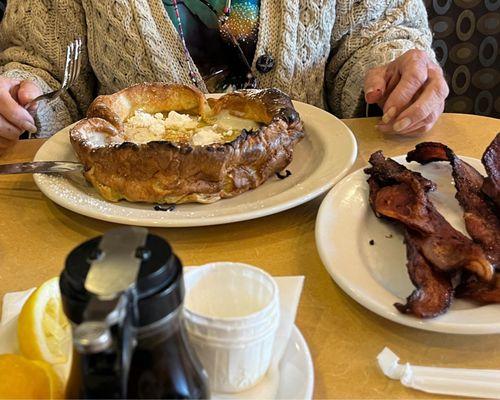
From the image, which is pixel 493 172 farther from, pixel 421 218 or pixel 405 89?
pixel 405 89

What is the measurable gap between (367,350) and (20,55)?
1370 mm

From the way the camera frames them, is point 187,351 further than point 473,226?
No

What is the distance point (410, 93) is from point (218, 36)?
64cm

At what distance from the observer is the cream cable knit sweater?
162 centimetres

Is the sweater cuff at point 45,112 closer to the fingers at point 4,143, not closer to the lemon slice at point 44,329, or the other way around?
the fingers at point 4,143

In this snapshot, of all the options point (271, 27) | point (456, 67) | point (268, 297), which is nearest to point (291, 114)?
point (271, 27)

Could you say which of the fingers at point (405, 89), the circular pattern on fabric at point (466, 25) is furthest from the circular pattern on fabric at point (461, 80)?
the fingers at point (405, 89)

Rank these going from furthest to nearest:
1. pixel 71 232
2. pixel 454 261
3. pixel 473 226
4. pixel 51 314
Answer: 1. pixel 71 232
2. pixel 473 226
3. pixel 454 261
4. pixel 51 314

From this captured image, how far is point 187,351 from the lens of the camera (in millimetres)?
545

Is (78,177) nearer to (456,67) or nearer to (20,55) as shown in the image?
(20,55)

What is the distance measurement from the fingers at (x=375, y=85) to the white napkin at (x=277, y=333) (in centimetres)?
78

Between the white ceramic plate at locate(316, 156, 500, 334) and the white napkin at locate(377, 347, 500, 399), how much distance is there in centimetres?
6

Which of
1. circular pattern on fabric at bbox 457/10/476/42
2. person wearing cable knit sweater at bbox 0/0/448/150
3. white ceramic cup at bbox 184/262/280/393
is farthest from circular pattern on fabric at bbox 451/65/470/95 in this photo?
white ceramic cup at bbox 184/262/280/393

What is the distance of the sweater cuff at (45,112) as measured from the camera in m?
1.63
